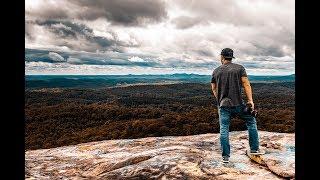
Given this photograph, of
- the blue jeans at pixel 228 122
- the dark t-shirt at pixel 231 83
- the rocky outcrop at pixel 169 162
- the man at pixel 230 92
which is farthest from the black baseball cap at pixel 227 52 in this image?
the rocky outcrop at pixel 169 162

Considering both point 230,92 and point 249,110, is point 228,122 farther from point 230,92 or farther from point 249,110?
point 230,92

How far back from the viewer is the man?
23.1ft

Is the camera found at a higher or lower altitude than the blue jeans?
higher

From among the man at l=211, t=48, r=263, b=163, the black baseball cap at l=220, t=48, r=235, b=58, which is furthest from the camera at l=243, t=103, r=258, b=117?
the black baseball cap at l=220, t=48, r=235, b=58

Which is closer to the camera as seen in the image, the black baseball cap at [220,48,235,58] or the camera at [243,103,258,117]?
the camera at [243,103,258,117]

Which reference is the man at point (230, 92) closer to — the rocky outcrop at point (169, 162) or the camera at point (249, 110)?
the camera at point (249, 110)

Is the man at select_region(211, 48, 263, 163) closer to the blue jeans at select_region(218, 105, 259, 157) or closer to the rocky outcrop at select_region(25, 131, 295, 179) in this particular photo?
the blue jeans at select_region(218, 105, 259, 157)

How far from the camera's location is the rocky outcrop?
22.9ft

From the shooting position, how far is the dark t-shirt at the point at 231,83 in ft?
23.1

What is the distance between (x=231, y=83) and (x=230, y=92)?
0.61 feet

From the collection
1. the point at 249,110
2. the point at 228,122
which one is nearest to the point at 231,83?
the point at 249,110

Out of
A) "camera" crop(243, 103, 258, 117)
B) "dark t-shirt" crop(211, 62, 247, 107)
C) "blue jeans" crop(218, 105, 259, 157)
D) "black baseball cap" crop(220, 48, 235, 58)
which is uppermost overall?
"black baseball cap" crop(220, 48, 235, 58)
